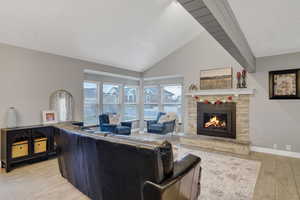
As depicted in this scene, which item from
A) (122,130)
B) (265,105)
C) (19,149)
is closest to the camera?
(19,149)

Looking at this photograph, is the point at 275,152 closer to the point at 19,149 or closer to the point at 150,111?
the point at 150,111

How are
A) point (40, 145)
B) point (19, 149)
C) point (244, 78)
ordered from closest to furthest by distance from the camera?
1. point (19, 149)
2. point (40, 145)
3. point (244, 78)

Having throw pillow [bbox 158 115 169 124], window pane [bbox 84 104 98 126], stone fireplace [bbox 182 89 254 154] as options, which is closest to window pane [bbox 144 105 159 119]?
throw pillow [bbox 158 115 169 124]

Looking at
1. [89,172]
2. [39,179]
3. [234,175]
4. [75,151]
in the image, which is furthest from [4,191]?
[234,175]

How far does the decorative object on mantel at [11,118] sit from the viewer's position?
11.4 feet

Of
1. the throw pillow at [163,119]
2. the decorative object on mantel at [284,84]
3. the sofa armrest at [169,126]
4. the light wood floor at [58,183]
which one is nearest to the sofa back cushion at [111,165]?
the light wood floor at [58,183]

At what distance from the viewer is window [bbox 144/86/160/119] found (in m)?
7.11

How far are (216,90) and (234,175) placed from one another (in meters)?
2.71

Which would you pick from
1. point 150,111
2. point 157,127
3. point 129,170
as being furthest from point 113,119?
point 129,170

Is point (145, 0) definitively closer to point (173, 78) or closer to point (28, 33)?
point (28, 33)

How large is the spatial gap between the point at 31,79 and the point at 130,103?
3839mm

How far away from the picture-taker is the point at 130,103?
7141 mm

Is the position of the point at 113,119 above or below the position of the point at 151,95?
below

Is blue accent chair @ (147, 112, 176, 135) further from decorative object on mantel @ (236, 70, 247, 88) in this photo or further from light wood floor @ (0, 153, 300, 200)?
light wood floor @ (0, 153, 300, 200)
